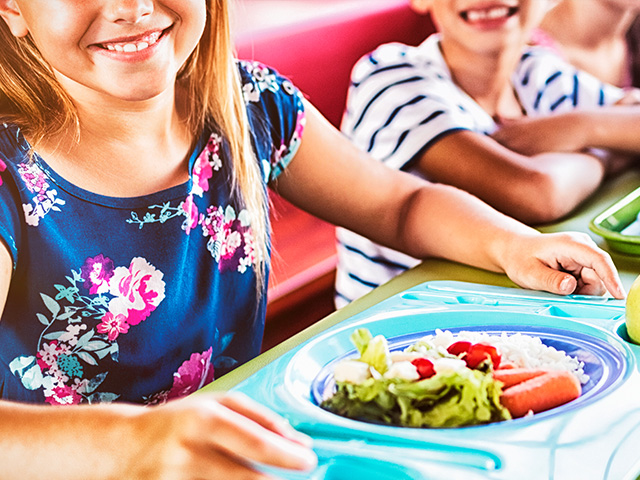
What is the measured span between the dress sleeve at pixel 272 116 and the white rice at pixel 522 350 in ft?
1.53

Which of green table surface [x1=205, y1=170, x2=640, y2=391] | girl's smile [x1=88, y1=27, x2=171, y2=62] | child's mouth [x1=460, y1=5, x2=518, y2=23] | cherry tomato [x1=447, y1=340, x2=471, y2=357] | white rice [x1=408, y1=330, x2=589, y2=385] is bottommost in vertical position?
green table surface [x1=205, y1=170, x2=640, y2=391]

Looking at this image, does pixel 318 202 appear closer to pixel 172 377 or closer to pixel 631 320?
pixel 172 377

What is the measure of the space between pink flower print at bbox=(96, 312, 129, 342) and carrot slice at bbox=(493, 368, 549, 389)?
47 cm

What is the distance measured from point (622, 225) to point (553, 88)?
2.15 ft

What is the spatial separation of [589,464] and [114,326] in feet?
1.93

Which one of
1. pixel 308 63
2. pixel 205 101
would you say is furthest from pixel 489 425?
pixel 308 63

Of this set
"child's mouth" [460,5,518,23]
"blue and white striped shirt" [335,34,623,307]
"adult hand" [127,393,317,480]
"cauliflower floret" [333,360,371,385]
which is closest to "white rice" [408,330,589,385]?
"cauliflower floret" [333,360,371,385]

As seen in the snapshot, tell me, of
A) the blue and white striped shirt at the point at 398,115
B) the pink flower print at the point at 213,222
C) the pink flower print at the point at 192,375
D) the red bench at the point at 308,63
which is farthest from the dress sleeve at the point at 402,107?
the pink flower print at the point at 192,375

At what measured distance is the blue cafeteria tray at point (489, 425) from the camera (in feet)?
1.99

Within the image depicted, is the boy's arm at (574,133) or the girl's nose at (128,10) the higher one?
the girl's nose at (128,10)

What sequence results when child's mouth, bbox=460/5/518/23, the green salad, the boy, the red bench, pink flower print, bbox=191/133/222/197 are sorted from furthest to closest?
the red bench < child's mouth, bbox=460/5/518/23 < the boy < pink flower print, bbox=191/133/222/197 < the green salad

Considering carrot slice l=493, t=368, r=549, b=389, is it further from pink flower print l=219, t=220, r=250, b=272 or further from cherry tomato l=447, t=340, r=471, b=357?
pink flower print l=219, t=220, r=250, b=272

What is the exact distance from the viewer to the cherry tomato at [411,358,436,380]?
70cm

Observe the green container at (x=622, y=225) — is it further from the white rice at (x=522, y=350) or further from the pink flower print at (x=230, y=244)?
the pink flower print at (x=230, y=244)
